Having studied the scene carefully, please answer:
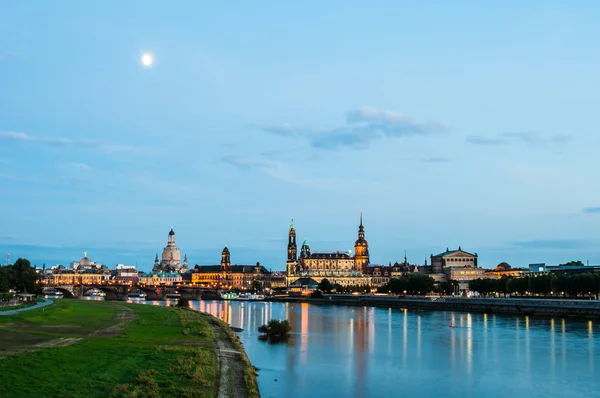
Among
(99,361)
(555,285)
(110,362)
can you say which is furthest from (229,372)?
(555,285)

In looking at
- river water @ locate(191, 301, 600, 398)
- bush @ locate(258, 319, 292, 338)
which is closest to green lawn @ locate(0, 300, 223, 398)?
river water @ locate(191, 301, 600, 398)

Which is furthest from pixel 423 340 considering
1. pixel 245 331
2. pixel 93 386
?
pixel 93 386

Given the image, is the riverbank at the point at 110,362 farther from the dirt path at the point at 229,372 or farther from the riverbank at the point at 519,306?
the riverbank at the point at 519,306

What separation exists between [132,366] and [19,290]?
9298 centimetres

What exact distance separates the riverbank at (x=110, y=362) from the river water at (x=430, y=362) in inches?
142

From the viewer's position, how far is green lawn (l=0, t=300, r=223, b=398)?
2767 cm

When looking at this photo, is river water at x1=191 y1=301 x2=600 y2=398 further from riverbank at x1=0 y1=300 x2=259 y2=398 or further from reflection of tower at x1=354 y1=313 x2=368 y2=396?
riverbank at x1=0 y1=300 x2=259 y2=398

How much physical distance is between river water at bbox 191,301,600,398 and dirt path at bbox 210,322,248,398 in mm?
1846

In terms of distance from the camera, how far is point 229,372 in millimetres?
37062

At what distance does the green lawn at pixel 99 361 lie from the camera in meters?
27.7

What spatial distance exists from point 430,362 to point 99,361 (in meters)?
27.1

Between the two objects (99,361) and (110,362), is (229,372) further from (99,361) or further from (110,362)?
(99,361)

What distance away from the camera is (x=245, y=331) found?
8050 cm

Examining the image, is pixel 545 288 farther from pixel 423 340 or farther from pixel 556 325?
pixel 423 340
